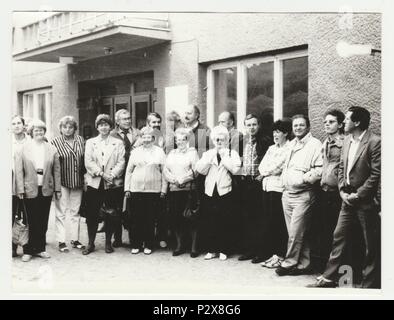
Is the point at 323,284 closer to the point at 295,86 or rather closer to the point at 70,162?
the point at 295,86

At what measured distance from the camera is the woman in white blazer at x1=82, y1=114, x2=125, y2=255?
6688mm

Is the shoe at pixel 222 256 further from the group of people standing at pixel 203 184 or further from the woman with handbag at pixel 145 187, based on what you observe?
the woman with handbag at pixel 145 187

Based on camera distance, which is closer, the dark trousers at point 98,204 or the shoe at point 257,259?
the shoe at point 257,259

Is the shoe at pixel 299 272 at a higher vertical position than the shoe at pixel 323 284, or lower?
higher

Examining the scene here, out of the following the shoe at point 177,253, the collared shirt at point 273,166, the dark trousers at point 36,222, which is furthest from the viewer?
the shoe at point 177,253

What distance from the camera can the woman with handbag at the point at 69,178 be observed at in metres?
6.72

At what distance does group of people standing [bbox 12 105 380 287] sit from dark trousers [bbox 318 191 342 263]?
0.05 feet

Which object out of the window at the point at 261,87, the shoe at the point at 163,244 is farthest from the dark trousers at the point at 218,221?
the window at the point at 261,87

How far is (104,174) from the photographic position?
6660 mm

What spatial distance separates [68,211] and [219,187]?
192 centimetres

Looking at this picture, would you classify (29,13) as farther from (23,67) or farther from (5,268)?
(23,67)

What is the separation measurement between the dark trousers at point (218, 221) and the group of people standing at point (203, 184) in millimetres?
12

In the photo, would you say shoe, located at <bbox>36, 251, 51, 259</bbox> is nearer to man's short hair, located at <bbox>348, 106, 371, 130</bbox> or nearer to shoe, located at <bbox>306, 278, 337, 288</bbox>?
shoe, located at <bbox>306, 278, 337, 288</bbox>

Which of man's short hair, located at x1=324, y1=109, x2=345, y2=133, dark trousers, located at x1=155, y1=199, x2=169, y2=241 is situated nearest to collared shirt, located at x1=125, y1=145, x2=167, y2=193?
dark trousers, located at x1=155, y1=199, x2=169, y2=241
